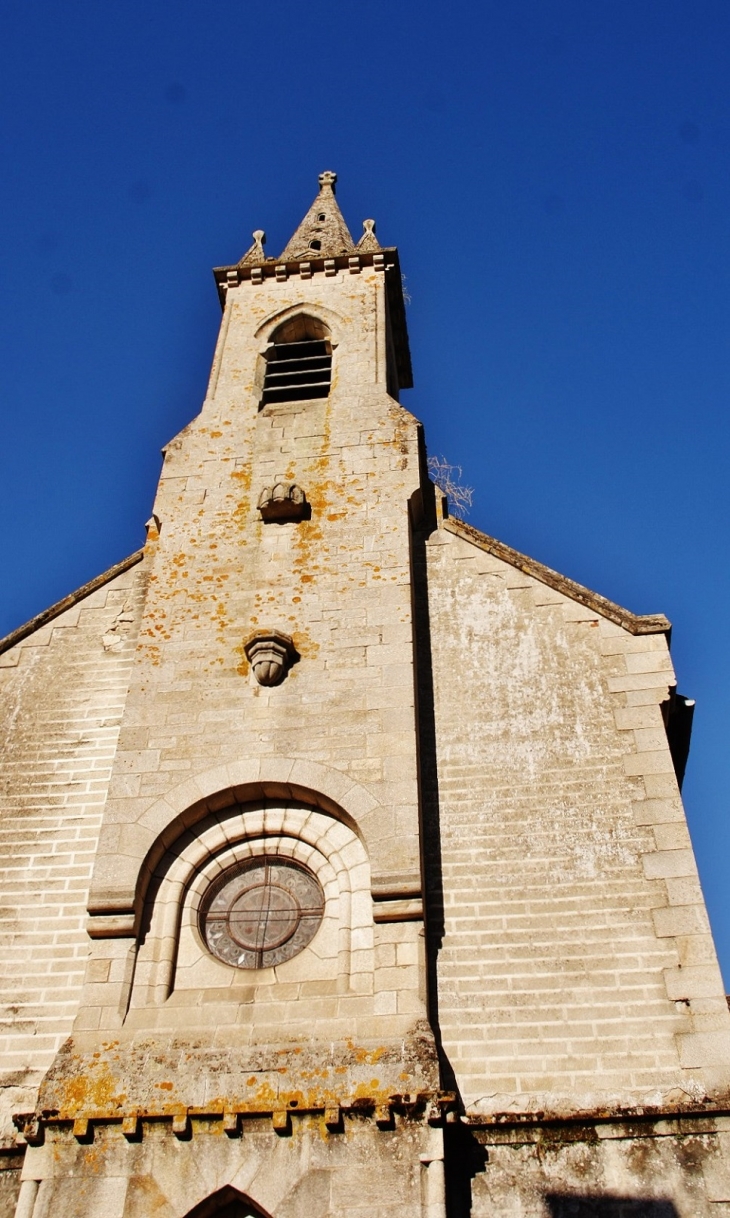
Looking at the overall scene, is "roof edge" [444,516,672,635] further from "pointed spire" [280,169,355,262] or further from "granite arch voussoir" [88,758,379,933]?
"pointed spire" [280,169,355,262]

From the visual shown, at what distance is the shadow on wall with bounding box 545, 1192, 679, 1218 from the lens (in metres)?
6.91

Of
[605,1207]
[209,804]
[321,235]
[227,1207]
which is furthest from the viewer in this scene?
[321,235]

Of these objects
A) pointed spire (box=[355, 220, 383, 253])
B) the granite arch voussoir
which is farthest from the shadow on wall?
pointed spire (box=[355, 220, 383, 253])

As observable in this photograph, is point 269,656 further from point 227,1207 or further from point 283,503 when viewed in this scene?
point 227,1207

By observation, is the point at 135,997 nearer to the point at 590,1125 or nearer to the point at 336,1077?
the point at 336,1077

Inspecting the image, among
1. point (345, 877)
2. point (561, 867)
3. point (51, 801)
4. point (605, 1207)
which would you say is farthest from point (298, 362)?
point (605, 1207)

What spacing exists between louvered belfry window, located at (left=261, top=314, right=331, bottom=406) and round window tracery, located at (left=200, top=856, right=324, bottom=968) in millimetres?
5961

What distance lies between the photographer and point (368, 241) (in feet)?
49.9

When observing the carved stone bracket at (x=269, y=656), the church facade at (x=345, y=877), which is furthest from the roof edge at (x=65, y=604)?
the carved stone bracket at (x=269, y=656)

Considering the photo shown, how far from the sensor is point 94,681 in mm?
10430

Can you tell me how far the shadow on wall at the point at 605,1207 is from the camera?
6.91 meters

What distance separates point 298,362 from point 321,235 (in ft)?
11.3

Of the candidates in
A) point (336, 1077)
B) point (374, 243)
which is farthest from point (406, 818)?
point (374, 243)

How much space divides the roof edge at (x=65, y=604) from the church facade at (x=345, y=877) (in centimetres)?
4
